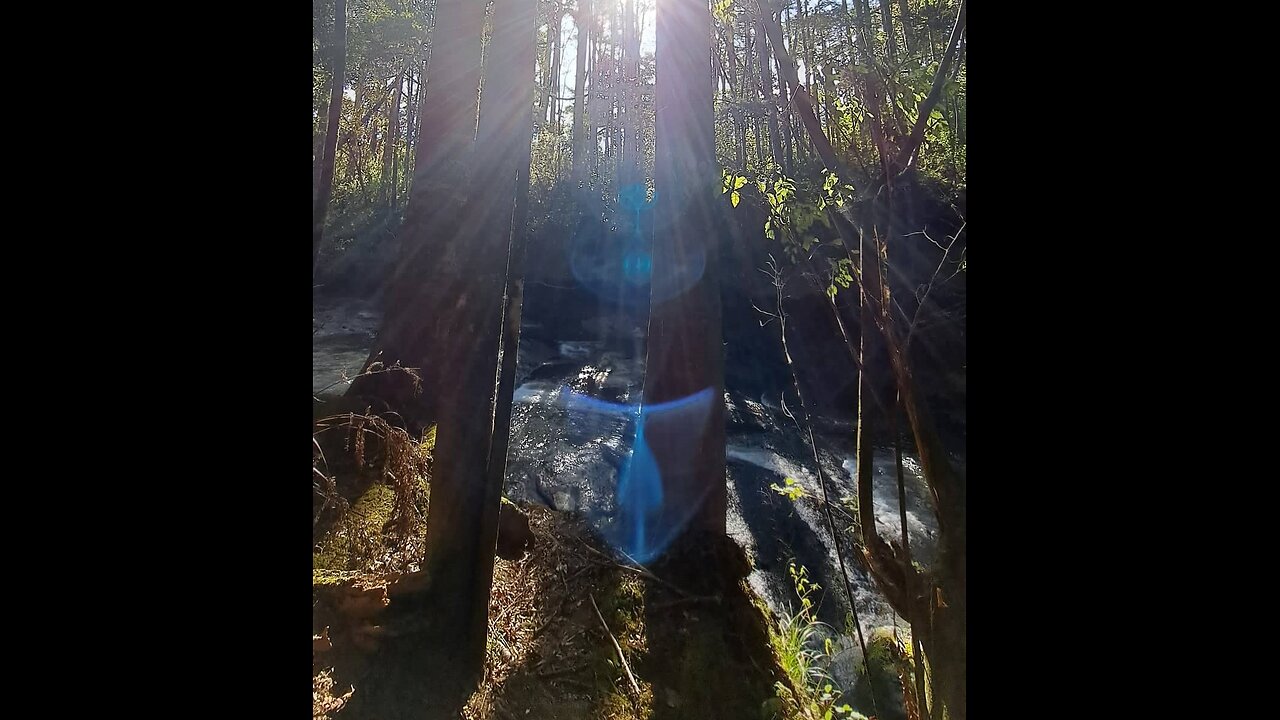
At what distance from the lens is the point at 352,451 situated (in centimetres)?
384

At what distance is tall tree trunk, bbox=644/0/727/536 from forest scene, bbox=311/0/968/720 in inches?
0.6

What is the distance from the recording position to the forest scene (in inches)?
70.0

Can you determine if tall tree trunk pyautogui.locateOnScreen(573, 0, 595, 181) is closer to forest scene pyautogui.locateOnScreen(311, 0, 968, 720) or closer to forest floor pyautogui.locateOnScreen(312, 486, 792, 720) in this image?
forest scene pyautogui.locateOnScreen(311, 0, 968, 720)

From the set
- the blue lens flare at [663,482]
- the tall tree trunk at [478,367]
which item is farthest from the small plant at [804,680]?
the tall tree trunk at [478,367]

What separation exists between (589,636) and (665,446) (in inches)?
46.5

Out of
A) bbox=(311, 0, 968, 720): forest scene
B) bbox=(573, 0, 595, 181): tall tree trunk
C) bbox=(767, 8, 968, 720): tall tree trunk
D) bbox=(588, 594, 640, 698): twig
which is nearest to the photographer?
bbox=(767, 8, 968, 720): tall tree trunk

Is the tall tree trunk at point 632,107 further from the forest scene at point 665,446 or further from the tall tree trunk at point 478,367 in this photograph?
the tall tree trunk at point 478,367

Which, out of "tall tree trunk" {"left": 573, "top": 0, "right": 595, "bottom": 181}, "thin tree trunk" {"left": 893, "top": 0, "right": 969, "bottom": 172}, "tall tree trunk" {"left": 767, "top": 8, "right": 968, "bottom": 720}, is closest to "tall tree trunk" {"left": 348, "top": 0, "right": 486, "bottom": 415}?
"tall tree trunk" {"left": 767, "top": 8, "right": 968, "bottom": 720}

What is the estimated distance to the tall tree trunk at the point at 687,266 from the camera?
3.32 m
